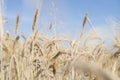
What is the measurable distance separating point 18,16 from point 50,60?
1.49 ft

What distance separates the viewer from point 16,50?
2.41 m

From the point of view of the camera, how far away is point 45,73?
2387 mm

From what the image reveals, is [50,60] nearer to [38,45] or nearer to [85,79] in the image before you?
[38,45]

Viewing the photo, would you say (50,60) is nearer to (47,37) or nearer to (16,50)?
(16,50)

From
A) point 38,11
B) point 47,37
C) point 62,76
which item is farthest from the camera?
point 47,37

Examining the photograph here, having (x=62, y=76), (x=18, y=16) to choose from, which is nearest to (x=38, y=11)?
(x=18, y=16)

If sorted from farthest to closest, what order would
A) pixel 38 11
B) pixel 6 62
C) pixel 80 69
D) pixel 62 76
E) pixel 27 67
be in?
pixel 6 62
pixel 27 67
pixel 38 11
pixel 62 76
pixel 80 69

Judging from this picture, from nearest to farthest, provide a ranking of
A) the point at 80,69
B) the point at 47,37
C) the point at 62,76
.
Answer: the point at 80,69 < the point at 62,76 < the point at 47,37

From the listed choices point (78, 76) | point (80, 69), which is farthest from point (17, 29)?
point (80, 69)

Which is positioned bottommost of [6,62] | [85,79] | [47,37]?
[85,79]

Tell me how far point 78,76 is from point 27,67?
459 millimetres

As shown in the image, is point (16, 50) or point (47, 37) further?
point (47, 37)

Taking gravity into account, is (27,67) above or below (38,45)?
below

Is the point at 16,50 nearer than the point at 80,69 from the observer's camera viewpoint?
No
